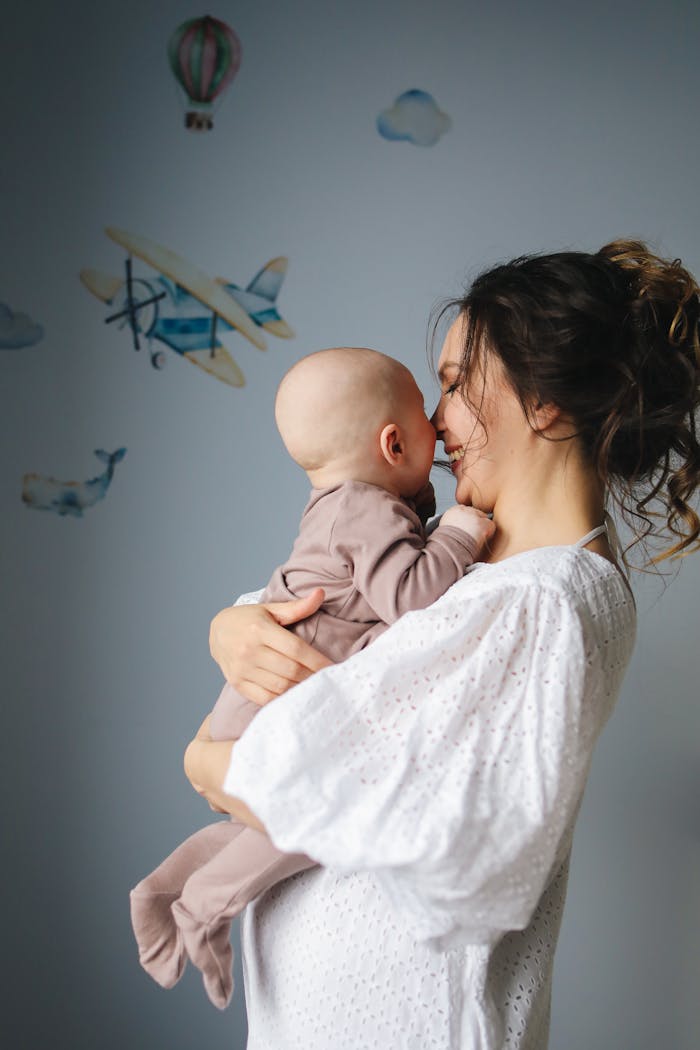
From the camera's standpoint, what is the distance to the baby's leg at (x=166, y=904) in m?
1.35

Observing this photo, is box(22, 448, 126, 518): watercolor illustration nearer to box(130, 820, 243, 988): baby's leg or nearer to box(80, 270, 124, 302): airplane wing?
box(80, 270, 124, 302): airplane wing

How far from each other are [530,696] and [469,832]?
15 cm

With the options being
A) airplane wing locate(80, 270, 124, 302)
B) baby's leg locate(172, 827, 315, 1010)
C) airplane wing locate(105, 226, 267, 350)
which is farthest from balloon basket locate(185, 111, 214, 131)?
baby's leg locate(172, 827, 315, 1010)

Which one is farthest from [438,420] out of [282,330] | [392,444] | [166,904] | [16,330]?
[16,330]

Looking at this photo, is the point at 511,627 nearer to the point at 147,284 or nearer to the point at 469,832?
the point at 469,832

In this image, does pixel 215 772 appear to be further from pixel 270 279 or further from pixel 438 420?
pixel 270 279

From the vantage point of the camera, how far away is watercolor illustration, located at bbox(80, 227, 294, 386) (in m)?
2.42


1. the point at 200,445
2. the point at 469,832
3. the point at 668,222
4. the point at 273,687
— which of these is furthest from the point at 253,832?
the point at 668,222

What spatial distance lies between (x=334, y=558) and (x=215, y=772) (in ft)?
0.98

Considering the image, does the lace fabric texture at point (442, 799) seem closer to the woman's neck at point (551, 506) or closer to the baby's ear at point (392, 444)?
the woman's neck at point (551, 506)

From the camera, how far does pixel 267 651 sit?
1.20 meters

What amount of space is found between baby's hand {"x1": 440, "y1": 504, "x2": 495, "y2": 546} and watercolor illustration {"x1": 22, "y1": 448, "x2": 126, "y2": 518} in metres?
1.36

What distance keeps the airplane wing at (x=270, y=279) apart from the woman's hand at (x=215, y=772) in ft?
4.62

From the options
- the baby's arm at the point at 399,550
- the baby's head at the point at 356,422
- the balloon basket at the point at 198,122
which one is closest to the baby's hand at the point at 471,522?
the baby's arm at the point at 399,550
